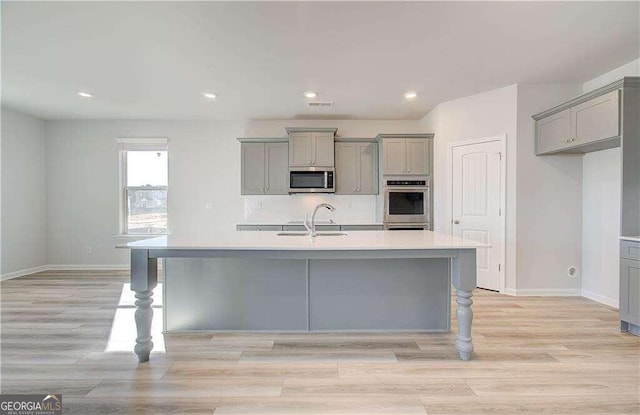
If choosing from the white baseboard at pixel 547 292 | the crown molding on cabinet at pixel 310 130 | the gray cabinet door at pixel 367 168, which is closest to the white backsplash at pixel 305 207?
the gray cabinet door at pixel 367 168

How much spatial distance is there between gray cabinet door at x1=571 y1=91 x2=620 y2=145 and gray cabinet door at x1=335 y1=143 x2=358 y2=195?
274 cm

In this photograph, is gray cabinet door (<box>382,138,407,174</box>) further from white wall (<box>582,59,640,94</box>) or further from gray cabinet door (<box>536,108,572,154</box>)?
white wall (<box>582,59,640,94</box>)

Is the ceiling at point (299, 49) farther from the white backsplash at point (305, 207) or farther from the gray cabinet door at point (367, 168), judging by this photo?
the white backsplash at point (305, 207)

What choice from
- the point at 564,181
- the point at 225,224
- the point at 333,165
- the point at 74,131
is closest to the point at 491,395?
the point at 564,181

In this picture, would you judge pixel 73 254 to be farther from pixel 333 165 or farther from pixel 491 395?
pixel 491 395

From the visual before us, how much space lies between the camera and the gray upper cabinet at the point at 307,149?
4832 millimetres

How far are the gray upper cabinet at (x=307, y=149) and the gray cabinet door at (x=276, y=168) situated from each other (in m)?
0.17

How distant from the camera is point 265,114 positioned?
16.4 ft

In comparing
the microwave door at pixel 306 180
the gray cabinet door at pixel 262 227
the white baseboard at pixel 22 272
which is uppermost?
the microwave door at pixel 306 180

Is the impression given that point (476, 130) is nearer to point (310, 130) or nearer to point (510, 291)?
point (510, 291)

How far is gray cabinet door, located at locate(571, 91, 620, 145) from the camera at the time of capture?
279cm

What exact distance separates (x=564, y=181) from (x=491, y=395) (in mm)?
3093

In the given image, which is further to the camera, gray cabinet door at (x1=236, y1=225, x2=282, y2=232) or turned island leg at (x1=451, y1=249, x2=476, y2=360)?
gray cabinet door at (x1=236, y1=225, x2=282, y2=232)

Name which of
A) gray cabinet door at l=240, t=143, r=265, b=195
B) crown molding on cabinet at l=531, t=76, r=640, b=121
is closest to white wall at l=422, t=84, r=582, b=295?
crown molding on cabinet at l=531, t=76, r=640, b=121
